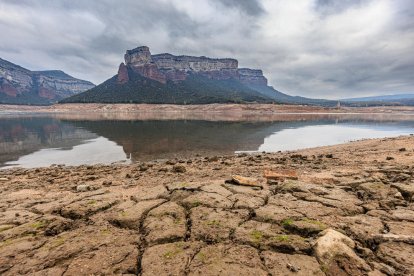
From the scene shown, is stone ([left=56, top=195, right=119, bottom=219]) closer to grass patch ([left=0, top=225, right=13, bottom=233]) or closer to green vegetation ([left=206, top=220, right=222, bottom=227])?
grass patch ([left=0, top=225, right=13, bottom=233])

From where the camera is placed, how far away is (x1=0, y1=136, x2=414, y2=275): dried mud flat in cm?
350

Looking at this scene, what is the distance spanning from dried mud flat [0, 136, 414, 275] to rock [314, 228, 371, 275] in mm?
13

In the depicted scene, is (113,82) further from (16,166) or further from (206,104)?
(16,166)

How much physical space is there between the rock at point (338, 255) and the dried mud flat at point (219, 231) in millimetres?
13

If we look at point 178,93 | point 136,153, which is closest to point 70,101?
point 178,93

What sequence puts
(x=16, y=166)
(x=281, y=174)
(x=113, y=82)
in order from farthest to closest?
(x=113, y=82) → (x=16, y=166) → (x=281, y=174)

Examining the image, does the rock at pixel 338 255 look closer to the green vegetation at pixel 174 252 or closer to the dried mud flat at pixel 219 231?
the dried mud flat at pixel 219 231

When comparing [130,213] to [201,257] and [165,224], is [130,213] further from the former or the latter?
[201,257]

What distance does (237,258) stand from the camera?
3.64 metres

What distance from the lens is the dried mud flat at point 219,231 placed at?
350cm

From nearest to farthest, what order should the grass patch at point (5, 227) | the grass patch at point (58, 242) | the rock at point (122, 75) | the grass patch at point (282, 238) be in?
Result: 1. the grass patch at point (282, 238)
2. the grass patch at point (58, 242)
3. the grass patch at point (5, 227)
4. the rock at point (122, 75)

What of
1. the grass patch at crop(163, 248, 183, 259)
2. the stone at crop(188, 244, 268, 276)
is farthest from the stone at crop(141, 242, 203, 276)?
the stone at crop(188, 244, 268, 276)

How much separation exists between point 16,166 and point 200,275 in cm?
1622

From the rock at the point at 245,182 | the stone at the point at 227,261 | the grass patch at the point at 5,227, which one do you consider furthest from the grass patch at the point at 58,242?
the rock at the point at 245,182
